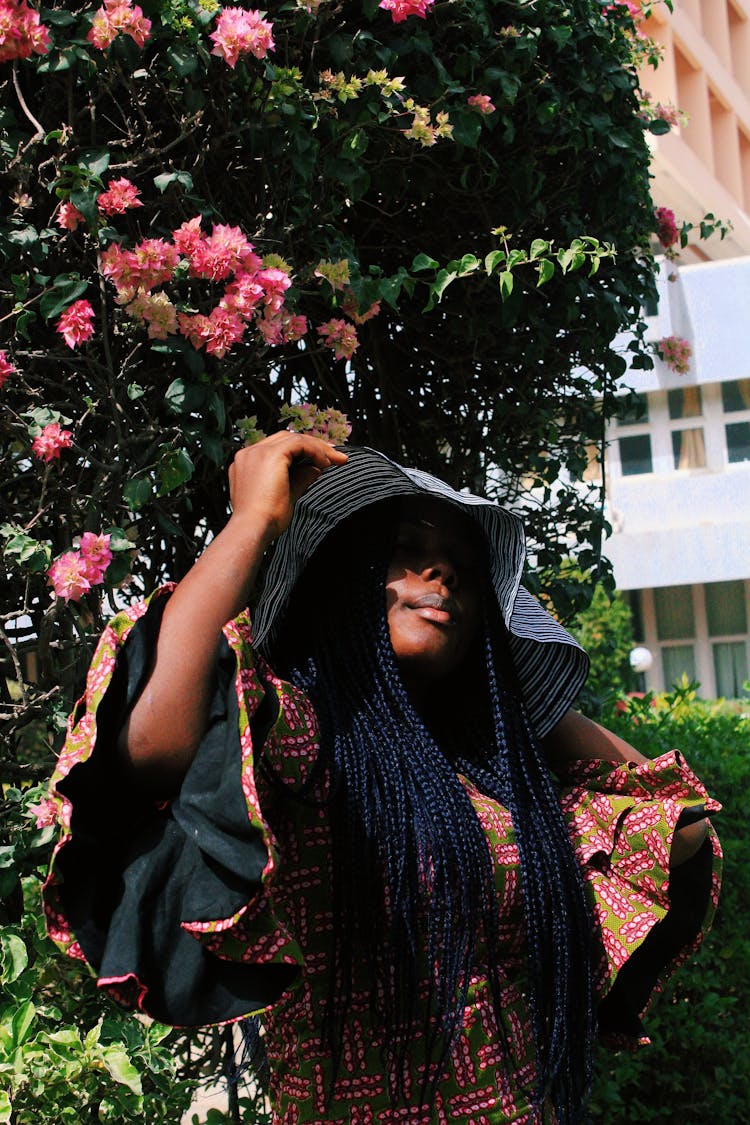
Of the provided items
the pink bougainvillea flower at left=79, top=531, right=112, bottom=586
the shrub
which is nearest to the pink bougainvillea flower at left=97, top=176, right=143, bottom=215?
the pink bougainvillea flower at left=79, top=531, right=112, bottom=586

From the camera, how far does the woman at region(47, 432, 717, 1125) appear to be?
1396mm

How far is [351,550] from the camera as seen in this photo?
1.91 meters

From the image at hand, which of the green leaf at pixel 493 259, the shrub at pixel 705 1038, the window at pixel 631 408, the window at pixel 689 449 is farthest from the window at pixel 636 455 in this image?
the green leaf at pixel 493 259

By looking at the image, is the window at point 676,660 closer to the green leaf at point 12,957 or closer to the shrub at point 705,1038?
the shrub at point 705,1038

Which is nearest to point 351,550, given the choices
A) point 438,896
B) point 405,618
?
point 405,618

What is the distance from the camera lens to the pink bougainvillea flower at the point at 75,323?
201cm

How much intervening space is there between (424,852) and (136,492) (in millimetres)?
811

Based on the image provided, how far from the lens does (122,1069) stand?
202cm

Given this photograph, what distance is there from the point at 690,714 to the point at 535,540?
2290 millimetres

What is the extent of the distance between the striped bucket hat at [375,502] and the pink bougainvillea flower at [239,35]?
0.70 m

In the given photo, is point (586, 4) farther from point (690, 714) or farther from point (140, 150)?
point (690, 714)

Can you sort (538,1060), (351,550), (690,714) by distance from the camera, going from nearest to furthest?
(538,1060), (351,550), (690,714)

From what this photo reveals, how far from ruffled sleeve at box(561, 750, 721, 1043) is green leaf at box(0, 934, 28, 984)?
3.05 feet

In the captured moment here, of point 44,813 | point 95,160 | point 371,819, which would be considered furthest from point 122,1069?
point 95,160
